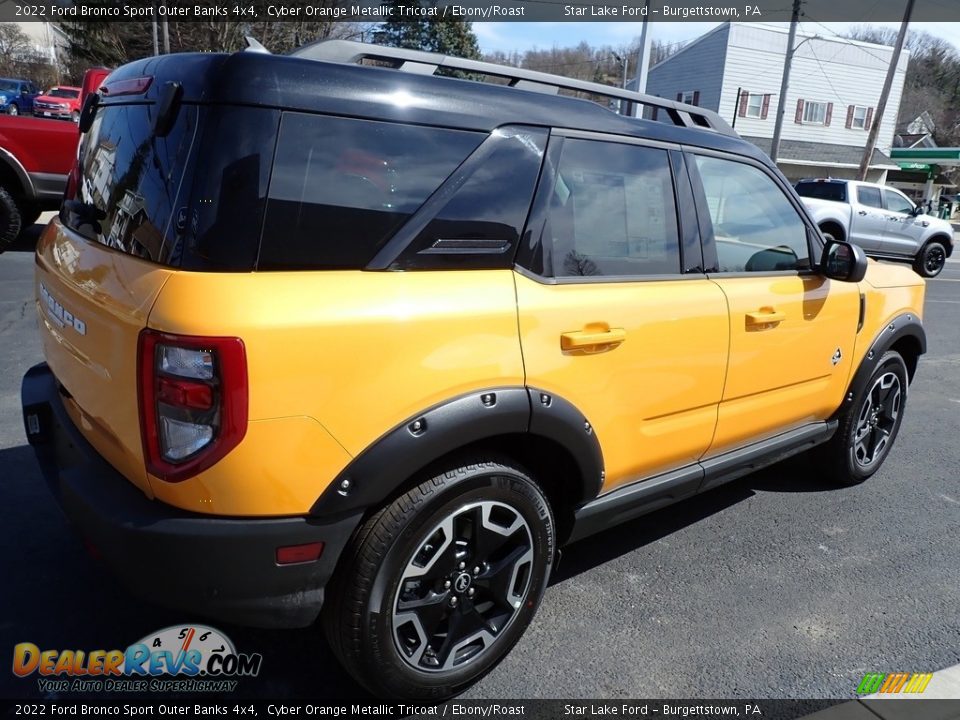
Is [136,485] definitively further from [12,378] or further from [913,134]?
[913,134]

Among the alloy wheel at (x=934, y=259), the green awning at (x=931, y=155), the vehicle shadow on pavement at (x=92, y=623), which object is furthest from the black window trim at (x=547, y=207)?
the green awning at (x=931, y=155)

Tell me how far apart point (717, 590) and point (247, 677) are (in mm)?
1899

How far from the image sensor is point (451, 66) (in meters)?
2.40

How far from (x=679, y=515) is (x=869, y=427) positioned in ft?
4.39

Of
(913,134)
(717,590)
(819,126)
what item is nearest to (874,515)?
(717,590)

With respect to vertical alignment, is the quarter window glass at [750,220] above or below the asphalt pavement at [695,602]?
above

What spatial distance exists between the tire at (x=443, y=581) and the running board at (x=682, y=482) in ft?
0.81

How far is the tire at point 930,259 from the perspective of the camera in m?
15.4

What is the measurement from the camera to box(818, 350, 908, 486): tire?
12.7ft

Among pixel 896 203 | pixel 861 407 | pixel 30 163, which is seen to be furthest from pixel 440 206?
pixel 896 203

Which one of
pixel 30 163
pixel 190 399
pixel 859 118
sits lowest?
pixel 190 399

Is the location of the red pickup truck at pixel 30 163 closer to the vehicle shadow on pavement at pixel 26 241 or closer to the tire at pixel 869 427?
the vehicle shadow on pavement at pixel 26 241

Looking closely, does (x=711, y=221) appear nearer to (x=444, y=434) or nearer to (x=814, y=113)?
(x=444, y=434)

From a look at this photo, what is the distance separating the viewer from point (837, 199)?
571 inches
